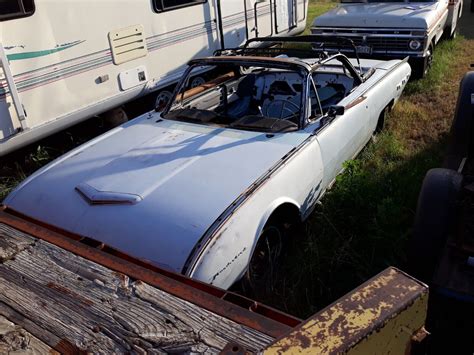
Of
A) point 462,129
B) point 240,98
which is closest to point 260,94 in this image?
point 240,98

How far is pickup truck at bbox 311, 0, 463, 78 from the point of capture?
6715mm

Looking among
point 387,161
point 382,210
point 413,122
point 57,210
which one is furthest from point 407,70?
point 57,210

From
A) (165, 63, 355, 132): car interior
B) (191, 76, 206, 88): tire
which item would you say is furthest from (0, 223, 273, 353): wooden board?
(191, 76, 206, 88): tire

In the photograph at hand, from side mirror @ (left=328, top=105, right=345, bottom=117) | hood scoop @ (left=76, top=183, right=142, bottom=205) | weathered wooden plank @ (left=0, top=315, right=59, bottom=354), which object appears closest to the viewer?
weathered wooden plank @ (left=0, top=315, right=59, bottom=354)

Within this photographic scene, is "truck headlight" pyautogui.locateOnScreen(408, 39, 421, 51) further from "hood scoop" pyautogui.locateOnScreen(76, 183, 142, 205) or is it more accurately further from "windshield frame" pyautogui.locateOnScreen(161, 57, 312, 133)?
"hood scoop" pyautogui.locateOnScreen(76, 183, 142, 205)

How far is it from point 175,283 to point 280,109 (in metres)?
2.88

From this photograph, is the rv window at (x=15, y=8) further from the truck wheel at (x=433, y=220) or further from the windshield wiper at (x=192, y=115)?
the truck wheel at (x=433, y=220)

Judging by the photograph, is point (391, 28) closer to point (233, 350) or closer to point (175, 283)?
point (175, 283)

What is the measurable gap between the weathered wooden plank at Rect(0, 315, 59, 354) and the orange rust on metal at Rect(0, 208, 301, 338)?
0.40m

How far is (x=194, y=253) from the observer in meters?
2.47

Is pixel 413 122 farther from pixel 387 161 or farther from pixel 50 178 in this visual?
pixel 50 178

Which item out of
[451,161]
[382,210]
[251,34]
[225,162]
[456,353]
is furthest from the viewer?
[251,34]

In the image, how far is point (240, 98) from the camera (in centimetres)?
474

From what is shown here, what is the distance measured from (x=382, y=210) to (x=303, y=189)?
2.18 feet
